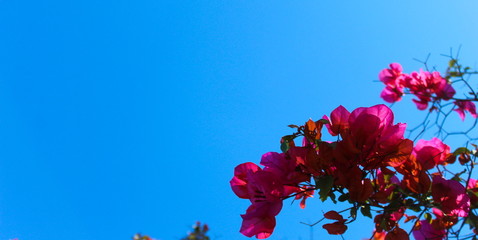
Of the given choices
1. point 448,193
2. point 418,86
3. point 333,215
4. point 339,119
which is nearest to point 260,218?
point 333,215

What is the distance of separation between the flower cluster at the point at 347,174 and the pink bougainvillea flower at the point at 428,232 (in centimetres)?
31

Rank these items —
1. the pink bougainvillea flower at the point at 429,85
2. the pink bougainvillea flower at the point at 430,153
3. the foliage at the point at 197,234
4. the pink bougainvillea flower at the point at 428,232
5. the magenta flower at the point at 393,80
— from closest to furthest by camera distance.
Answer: the pink bougainvillea flower at the point at 430,153 < the pink bougainvillea flower at the point at 428,232 < the pink bougainvillea flower at the point at 429,85 < the magenta flower at the point at 393,80 < the foliage at the point at 197,234

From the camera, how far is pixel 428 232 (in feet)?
3.98

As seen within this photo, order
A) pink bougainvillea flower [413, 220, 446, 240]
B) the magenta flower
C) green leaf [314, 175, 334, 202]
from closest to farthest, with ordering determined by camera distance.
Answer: green leaf [314, 175, 334, 202] → pink bougainvillea flower [413, 220, 446, 240] → the magenta flower

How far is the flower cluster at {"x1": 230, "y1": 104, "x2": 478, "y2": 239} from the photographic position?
29.9 inches

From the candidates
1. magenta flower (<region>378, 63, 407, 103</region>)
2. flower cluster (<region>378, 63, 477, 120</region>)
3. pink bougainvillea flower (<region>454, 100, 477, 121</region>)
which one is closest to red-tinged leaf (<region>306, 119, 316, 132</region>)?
flower cluster (<region>378, 63, 477, 120</region>)

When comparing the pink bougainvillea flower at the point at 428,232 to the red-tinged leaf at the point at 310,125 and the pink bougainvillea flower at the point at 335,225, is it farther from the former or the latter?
the red-tinged leaf at the point at 310,125

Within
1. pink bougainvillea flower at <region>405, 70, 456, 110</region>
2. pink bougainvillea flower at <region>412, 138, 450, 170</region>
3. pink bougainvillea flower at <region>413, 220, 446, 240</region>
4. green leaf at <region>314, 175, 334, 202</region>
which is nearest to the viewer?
green leaf at <region>314, 175, 334, 202</region>

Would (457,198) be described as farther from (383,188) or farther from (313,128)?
(313,128)

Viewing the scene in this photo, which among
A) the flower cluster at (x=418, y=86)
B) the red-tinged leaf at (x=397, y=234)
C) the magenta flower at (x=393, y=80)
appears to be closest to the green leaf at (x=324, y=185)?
the red-tinged leaf at (x=397, y=234)

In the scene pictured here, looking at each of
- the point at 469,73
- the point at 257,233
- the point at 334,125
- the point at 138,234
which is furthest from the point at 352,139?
the point at 138,234

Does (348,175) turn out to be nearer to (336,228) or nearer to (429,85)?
(336,228)

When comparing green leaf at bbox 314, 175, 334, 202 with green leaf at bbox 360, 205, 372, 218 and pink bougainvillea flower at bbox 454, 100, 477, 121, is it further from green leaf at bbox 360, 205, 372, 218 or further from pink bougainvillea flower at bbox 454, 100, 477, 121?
pink bougainvillea flower at bbox 454, 100, 477, 121

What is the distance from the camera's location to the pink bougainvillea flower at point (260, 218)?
0.81 meters
